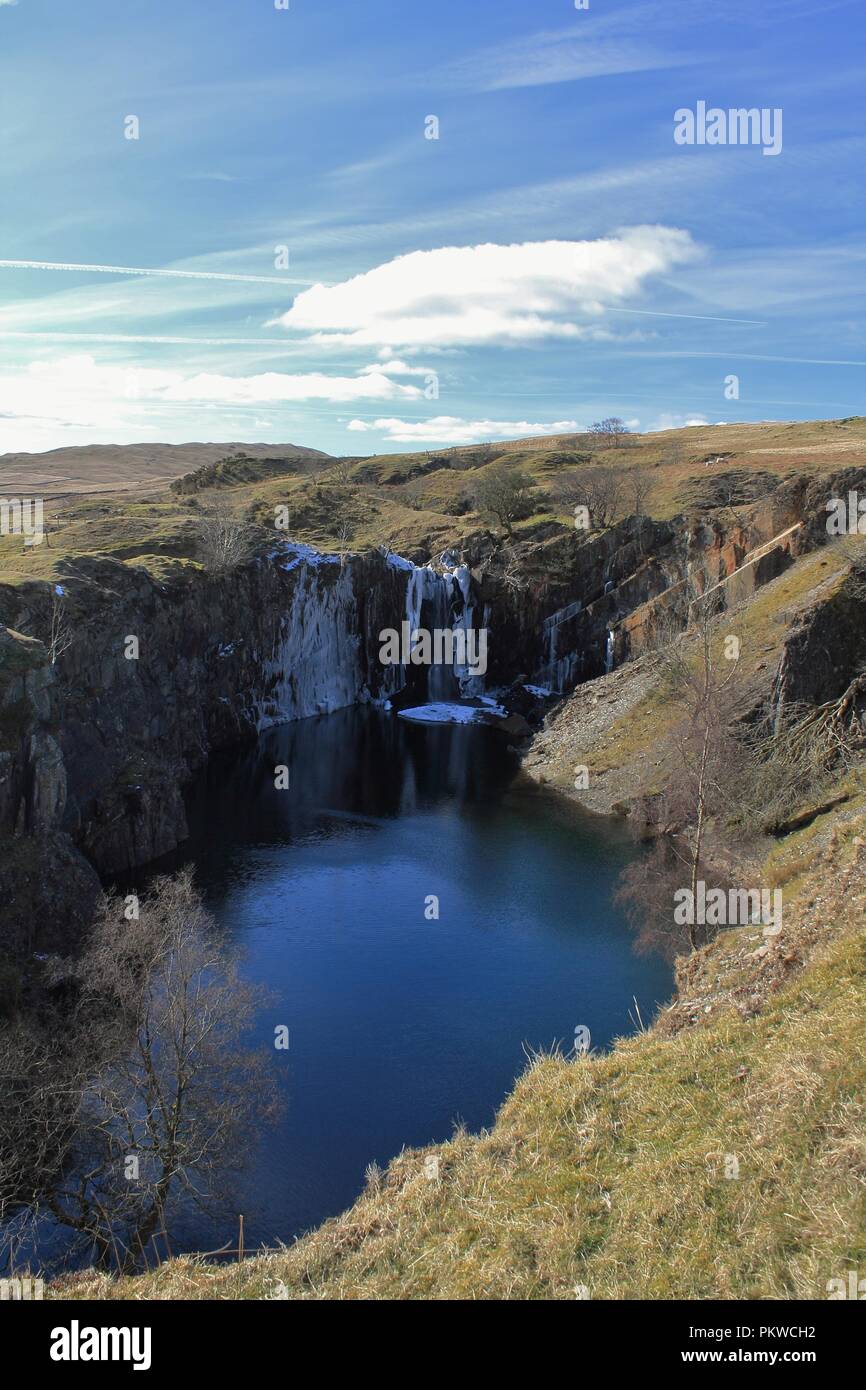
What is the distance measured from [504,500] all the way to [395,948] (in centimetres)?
7548

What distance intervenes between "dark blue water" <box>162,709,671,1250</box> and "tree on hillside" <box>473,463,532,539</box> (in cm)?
4606

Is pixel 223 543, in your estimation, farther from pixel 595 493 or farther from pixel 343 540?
pixel 595 493

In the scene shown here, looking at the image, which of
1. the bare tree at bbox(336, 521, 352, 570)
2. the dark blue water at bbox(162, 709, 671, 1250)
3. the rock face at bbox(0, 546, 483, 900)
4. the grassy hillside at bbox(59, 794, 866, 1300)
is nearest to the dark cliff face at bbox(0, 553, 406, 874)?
the rock face at bbox(0, 546, 483, 900)

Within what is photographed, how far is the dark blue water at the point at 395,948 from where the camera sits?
2670 centimetres

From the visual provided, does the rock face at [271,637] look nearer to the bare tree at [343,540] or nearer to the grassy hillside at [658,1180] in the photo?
the bare tree at [343,540]

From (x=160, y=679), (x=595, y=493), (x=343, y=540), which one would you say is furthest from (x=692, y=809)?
(x=595, y=493)

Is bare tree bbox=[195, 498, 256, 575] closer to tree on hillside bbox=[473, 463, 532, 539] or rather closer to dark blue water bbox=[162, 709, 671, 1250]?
dark blue water bbox=[162, 709, 671, 1250]

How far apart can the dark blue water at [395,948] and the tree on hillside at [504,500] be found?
46.1m

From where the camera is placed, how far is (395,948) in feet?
128

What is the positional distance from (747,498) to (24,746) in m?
91.5

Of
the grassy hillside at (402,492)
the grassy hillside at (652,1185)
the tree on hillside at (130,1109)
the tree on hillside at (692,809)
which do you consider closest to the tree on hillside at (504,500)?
the grassy hillside at (402,492)

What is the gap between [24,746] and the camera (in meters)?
38.6

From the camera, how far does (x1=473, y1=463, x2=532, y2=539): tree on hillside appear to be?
105688 mm
